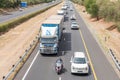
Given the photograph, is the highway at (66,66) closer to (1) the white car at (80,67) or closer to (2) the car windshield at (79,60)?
(1) the white car at (80,67)

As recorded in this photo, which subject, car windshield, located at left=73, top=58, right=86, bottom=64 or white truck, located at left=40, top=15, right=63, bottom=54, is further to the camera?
white truck, located at left=40, top=15, right=63, bottom=54

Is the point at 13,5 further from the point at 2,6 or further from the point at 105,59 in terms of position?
the point at 105,59

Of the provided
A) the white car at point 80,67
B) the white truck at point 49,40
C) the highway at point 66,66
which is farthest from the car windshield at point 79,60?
the white truck at point 49,40

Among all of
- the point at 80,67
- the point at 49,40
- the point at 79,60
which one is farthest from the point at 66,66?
the point at 49,40

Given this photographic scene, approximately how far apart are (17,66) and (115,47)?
21.0 metres

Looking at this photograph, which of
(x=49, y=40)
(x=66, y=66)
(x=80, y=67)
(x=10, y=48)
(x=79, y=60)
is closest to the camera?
(x=80, y=67)

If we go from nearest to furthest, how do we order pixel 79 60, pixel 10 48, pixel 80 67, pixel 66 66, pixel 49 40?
1. pixel 80 67
2. pixel 79 60
3. pixel 66 66
4. pixel 49 40
5. pixel 10 48

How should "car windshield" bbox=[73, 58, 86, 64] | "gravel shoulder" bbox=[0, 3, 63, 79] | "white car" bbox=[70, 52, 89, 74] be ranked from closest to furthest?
1. "white car" bbox=[70, 52, 89, 74]
2. "car windshield" bbox=[73, 58, 86, 64]
3. "gravel shoulder" bbox=[0, 3, 63, 79]

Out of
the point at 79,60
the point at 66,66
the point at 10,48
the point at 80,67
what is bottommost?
the point at 10,48

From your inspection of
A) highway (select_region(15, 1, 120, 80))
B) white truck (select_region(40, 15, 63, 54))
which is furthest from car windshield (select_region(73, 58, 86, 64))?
white truck (select_region(40, 15, 63, 54))

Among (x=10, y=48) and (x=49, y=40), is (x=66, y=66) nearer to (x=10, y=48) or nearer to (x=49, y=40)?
(x=49, y=40)

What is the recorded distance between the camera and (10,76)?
28.6 metres

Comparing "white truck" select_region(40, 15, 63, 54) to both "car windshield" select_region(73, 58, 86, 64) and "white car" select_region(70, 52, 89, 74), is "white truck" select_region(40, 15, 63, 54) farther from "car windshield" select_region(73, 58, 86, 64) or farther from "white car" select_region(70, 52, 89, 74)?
"white car" select_region(70, 52, 89, 74)

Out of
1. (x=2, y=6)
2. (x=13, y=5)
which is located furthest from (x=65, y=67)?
(x=13, y=5)
